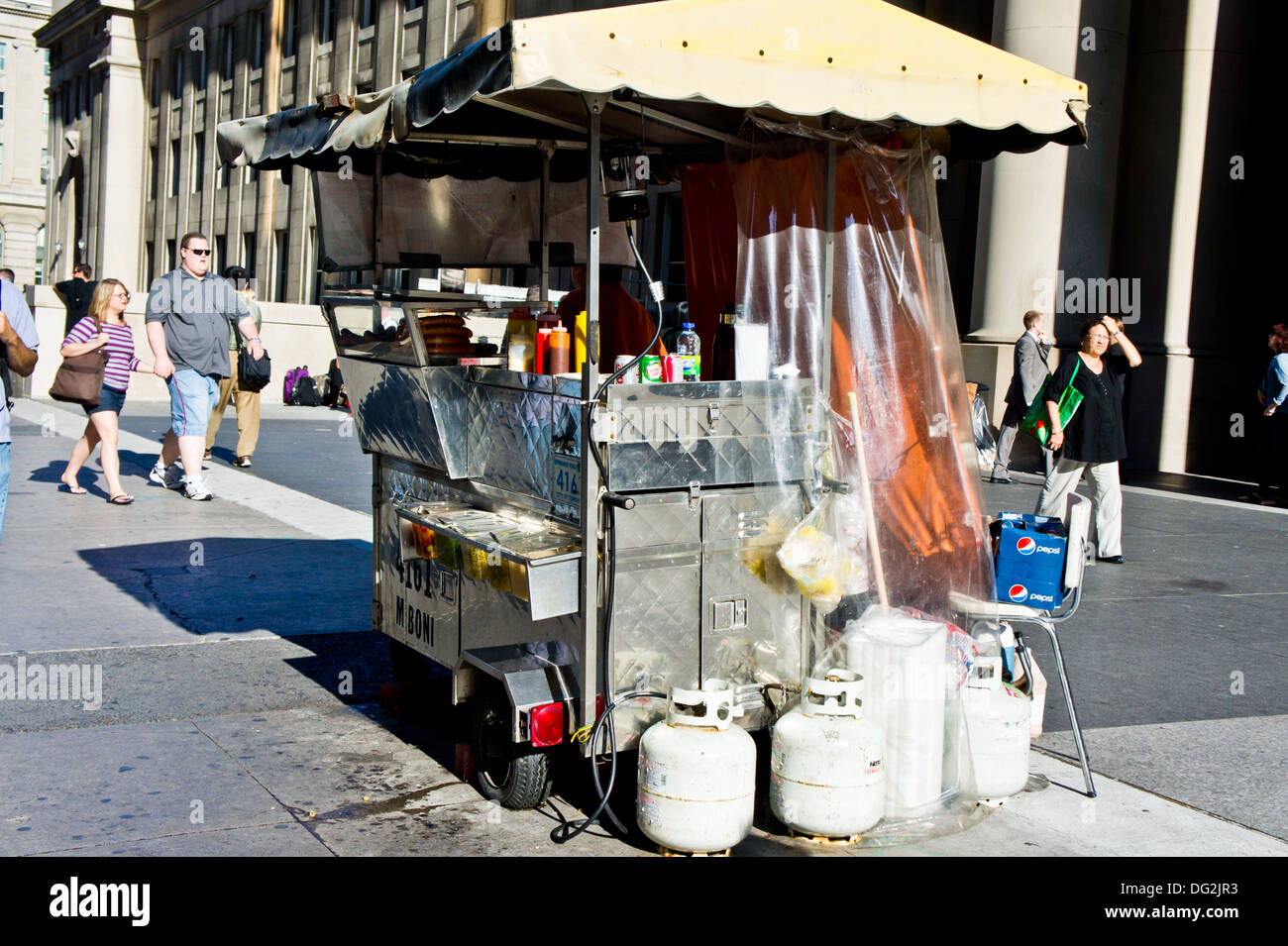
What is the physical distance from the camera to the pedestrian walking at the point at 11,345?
6.65 m

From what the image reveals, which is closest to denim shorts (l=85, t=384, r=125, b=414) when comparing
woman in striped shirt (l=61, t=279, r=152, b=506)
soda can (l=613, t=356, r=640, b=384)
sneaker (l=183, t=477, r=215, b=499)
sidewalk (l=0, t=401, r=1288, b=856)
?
woman in striped shirt (l=61, t=279, r=152, b=506)

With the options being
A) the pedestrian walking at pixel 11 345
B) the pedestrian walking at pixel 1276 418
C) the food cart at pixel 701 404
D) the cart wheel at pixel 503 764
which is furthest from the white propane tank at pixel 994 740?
Result: the pedestrian walking at pixel 1276 418

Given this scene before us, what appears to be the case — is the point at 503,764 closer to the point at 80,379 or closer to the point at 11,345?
the point at 11,345

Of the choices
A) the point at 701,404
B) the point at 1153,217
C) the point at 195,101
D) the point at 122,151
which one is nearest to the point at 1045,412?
the point at 701,404

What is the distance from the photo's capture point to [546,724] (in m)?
4.21

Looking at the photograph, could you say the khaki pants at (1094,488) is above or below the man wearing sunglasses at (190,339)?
below

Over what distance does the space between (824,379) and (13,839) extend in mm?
2973

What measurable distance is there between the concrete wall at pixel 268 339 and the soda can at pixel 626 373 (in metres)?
16.9

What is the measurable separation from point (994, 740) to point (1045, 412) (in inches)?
186

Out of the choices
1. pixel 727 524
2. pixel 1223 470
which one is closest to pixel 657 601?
pixel 727 524

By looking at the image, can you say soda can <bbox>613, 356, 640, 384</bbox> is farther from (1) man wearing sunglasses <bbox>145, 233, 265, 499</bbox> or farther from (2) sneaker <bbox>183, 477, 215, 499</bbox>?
Answer: (2) sneaker <bbox>183, 477, 215, 499</bbox>

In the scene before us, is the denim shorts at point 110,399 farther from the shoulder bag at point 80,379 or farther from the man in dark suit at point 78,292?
the man in dark suit at point 78,292

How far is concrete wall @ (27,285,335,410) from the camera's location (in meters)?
19.7
